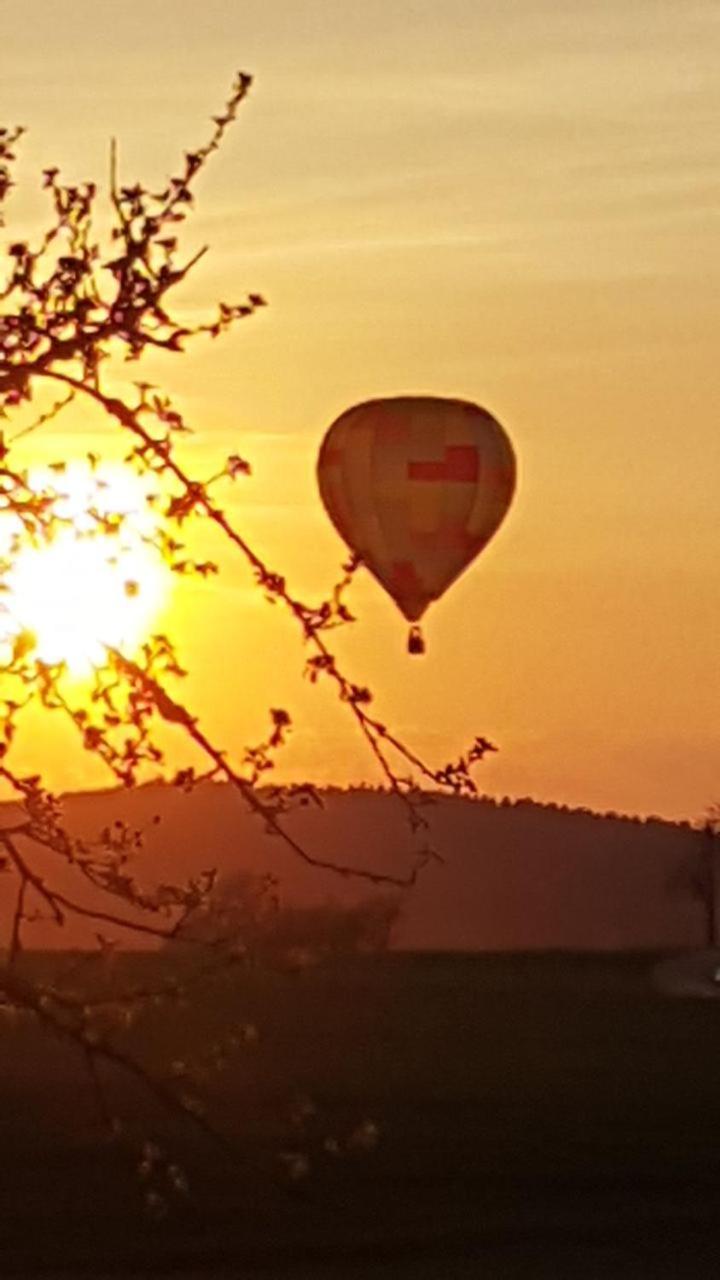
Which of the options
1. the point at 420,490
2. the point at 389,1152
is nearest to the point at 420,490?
the point at 420,490

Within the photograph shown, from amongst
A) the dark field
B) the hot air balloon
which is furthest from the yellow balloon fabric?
the dark field

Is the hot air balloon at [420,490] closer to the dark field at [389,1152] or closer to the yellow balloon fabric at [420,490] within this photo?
the yellow balloon fabric at [420,490]

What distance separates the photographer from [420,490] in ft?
161

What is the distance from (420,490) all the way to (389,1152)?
8966 millimetres

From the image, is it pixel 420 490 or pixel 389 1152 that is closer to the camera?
pixel 420 490

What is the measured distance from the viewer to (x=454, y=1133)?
54.3 metres

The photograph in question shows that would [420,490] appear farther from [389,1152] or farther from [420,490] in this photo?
[389,1152]

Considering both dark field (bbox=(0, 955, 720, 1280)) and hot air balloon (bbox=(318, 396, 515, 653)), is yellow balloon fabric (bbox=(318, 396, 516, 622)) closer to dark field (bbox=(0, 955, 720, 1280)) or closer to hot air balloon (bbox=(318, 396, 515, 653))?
hot air balloon (bbox=(318, 396, 515, 653))

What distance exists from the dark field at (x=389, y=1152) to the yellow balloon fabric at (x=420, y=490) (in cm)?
651

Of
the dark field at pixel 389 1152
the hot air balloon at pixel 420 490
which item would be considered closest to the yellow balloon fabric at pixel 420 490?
the hot air balloon at pixel 420 490

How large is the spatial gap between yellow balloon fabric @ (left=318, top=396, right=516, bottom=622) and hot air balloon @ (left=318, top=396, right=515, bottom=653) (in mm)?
13

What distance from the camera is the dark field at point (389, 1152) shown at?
1291 inches

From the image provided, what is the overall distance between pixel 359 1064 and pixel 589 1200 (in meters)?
34.9

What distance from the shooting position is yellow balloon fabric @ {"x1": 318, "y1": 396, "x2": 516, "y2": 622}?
4894 cm
